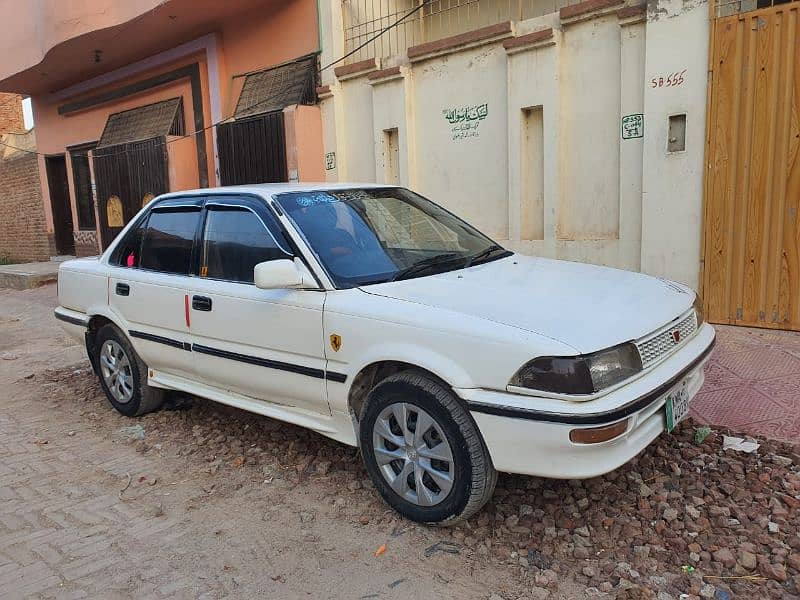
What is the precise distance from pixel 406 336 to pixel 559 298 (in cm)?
76

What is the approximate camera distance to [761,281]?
594cm

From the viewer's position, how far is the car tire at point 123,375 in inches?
186

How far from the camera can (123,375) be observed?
16.0 ft

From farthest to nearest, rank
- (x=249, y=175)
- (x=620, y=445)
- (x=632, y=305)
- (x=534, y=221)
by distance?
(x=249, y=175)
(x=534, y=221)
(x=632, y=305)
(x=620, y=445)

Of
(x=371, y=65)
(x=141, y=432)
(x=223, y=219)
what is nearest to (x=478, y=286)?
(x=223, y=219)

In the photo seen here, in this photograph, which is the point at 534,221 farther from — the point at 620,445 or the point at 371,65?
the point at 620,445

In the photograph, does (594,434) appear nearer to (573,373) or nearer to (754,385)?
(573,373)

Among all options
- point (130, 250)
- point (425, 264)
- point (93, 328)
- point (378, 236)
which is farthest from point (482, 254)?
point (93, 328)

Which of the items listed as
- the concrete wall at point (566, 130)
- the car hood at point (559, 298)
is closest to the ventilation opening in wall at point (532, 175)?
the concrete wall at point (566, 130)

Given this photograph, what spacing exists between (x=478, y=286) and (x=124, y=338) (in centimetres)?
283

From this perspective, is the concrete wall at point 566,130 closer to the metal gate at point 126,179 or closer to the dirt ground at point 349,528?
the dirt ground at point 349,528

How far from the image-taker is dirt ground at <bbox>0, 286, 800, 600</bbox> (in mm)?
2727

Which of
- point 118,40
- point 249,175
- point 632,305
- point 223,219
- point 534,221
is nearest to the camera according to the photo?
point 632,305

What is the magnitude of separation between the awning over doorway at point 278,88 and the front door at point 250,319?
607cm
